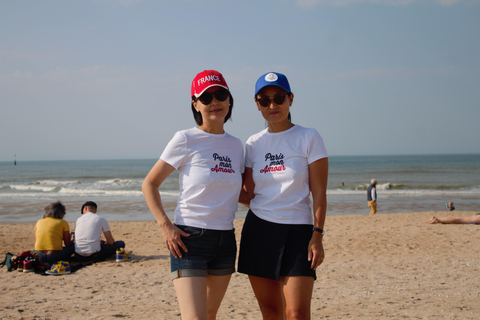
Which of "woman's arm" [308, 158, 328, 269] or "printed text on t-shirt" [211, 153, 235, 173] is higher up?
"printed text on t-shirt" [211, 153, 235, 173]

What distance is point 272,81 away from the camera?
2654 millimetres

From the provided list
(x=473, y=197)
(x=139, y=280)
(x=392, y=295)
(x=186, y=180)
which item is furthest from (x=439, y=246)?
(x=473, y=197)

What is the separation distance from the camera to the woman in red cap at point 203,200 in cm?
242

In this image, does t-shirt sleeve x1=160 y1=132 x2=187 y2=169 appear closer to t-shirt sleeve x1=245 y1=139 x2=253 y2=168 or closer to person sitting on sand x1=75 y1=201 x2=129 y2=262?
t-shirt sleeve x1=245 y1=139 x2=253 y2=168

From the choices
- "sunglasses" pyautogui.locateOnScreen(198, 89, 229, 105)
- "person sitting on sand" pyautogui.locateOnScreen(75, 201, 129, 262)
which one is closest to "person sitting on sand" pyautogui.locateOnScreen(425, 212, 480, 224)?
"person sitting on sand" pyautogui.locateOnScreen(75, 201, 129, 262)

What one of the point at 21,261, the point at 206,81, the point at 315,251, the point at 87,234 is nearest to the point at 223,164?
the point at 206,81

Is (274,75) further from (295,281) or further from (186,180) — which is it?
(295,281)

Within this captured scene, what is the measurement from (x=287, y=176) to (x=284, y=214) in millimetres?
246

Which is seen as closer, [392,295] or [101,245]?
[392,295]

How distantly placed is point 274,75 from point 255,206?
0.90m

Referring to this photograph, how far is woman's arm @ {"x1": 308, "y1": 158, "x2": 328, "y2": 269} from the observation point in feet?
8.21

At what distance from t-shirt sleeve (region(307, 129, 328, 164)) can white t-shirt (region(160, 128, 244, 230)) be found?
0.48 metres

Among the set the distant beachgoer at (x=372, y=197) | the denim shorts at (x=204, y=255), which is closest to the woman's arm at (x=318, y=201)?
the denim shorts at (x=204, y=255)

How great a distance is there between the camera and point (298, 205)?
2.56 metres
